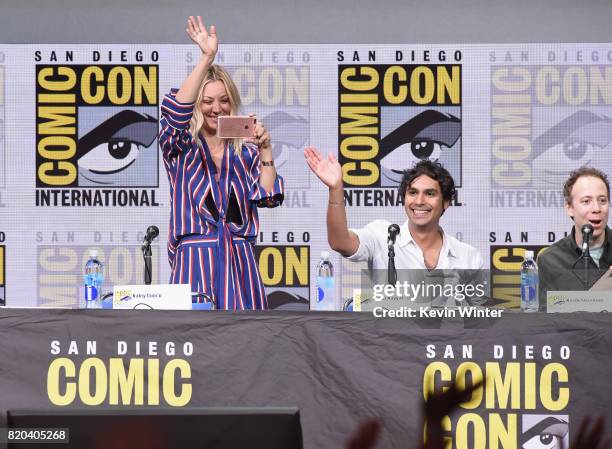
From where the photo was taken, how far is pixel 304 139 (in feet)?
16.4

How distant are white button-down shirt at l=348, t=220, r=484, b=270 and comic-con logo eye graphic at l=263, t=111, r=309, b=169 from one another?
4.95 feet

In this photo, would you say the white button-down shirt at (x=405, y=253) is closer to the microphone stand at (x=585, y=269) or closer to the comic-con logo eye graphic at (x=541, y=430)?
the microphone stand at (x=585, y=269)

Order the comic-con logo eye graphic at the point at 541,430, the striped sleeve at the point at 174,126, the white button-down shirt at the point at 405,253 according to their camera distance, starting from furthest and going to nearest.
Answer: the white button-down shirt at the point at 405,253, the striped sleeve at the point at 174,126, the comic-con logo eye graphic at the point at 541,430

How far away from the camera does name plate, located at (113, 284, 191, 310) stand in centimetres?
255

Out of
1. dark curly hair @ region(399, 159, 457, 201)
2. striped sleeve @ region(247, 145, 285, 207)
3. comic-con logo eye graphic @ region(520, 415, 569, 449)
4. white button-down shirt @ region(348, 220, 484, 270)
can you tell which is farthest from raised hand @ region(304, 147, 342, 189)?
comic-con logo eye graphic @ region(520, 415, 569, 449)

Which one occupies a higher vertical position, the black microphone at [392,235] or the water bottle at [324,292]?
the black microphone at [392,235]

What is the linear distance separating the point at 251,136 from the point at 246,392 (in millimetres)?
1174

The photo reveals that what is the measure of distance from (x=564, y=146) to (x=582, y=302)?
2.62 meters

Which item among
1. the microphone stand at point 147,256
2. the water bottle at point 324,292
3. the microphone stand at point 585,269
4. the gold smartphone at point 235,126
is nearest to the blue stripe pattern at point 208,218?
the gold smartphone at point 235,126

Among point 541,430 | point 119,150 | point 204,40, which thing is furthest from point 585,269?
point 119,150

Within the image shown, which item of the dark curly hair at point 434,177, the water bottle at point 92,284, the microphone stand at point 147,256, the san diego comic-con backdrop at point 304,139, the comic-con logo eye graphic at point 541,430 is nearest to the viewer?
the comic-con logo eye graphic at point 541,430

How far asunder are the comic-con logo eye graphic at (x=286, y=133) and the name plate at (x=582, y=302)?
2666 mm

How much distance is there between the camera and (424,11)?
5.00 metres

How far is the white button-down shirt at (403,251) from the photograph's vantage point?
3408 mm
